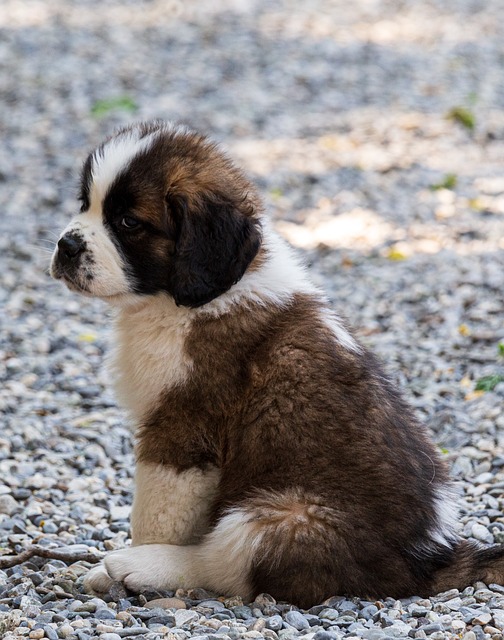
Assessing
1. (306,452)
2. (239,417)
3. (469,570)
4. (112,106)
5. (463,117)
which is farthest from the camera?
(463,117)

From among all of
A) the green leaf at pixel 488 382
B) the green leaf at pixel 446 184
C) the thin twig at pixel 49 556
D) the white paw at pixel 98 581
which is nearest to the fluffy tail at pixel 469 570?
the white paw at pixel 98 581

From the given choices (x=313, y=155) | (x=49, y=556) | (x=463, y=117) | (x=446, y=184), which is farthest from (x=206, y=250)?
(x=463, y=117)

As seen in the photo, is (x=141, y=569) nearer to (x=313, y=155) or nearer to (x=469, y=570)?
(x=469, y=570)

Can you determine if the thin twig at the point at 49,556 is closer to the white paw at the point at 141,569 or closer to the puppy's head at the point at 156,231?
the white paw at the point at 141,569

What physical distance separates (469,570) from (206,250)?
5.43 feet

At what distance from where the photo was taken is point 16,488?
563cm

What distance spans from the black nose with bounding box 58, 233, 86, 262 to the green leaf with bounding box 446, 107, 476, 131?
29.0ft

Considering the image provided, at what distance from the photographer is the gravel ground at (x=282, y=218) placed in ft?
13.8

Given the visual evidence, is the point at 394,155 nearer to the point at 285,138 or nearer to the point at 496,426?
the point at 285,138

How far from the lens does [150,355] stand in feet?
14.5

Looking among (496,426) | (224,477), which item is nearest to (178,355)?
(224,477)

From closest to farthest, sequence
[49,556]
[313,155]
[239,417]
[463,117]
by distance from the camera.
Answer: [239,417] < [49,556] < [313,155] < [463,117]

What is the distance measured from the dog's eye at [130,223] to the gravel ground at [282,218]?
4.80 ft

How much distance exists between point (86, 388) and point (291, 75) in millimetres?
7987
